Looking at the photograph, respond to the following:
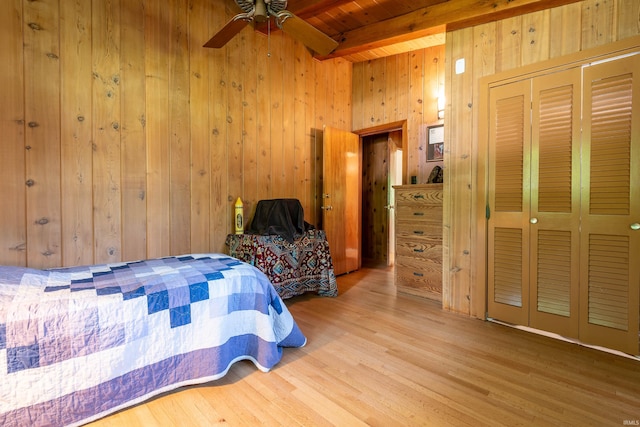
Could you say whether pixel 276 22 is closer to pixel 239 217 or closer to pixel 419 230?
pixel 239 217

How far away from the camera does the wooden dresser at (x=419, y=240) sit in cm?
300

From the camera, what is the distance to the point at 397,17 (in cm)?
309

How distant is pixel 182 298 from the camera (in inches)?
63.1

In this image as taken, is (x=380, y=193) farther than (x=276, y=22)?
Yes

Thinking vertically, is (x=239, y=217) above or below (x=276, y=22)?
below

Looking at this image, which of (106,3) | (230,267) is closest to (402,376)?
(230,267)

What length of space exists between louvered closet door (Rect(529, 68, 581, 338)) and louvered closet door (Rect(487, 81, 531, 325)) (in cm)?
5

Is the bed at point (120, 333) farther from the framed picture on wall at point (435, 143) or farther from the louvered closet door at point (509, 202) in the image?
the framed picture on wall at point (435, 143)

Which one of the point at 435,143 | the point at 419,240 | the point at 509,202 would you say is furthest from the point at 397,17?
the point at 419,240

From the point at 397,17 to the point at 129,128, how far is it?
2753 millimetres

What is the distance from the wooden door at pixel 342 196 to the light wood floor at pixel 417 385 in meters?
1.65

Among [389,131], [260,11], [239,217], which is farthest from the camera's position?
[389,131]

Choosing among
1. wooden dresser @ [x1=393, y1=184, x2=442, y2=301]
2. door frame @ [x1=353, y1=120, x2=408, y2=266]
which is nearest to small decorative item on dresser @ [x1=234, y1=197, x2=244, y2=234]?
wooden dresser @ [x1=393, y1=184, x2=442, y2=301]

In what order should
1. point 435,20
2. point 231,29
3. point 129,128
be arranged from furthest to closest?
point 435,20
point 129,128
point 231,29
